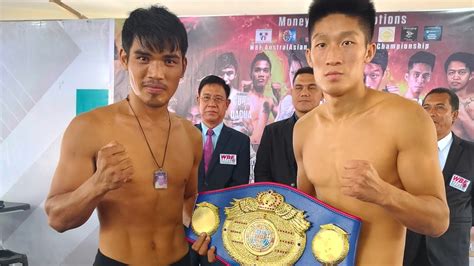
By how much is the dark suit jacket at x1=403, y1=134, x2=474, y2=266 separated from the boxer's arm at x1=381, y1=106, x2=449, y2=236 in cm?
126

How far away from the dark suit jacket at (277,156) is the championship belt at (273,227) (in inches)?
46.7

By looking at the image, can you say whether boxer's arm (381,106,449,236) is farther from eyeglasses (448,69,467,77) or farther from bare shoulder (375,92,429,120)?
eyeglasses (448,69,467,77)

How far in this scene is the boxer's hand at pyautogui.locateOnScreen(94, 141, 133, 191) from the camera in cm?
140

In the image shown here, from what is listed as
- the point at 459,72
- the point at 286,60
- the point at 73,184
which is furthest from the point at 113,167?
the point at 459,72

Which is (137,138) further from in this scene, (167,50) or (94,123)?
(167,50)

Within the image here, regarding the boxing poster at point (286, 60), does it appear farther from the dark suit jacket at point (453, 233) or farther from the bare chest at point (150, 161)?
the bare chest at point (150, 161)

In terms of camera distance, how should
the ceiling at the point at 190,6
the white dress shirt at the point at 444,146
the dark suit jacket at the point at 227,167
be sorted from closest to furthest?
the white dress shirt at the point at 444,146 < the dark suit jacket at the point at 227,167 < the ceiling at the point at 190,6


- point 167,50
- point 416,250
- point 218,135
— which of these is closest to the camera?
point 167,50

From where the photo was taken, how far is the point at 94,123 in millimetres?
1699

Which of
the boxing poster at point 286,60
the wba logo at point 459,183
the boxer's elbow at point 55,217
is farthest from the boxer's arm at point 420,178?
the boxing poster at point 286,60

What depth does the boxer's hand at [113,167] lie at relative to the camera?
4.58 ft

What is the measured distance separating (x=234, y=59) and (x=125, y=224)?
8.23 ft

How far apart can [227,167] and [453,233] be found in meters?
1.60

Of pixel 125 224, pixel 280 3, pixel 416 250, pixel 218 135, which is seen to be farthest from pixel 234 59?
pixel 125 224
